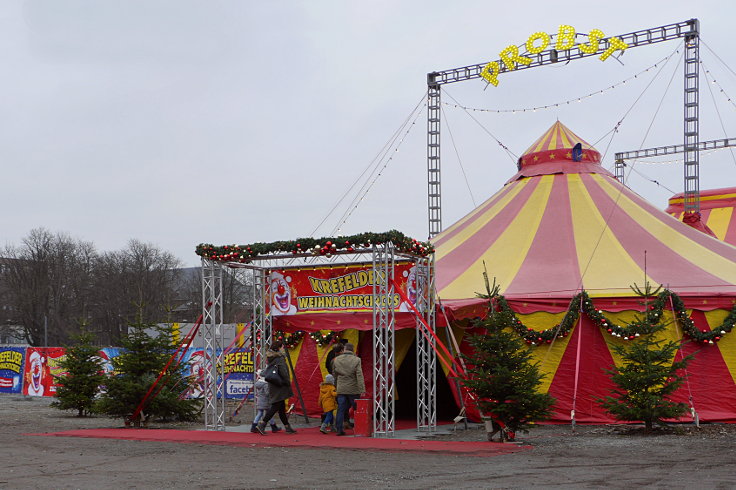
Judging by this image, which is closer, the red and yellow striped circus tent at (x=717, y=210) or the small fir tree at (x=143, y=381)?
the small fir tree at (x=143, y=381)

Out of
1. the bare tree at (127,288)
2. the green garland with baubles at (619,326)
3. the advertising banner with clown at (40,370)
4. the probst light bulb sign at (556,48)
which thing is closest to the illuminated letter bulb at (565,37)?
the probst light bulb sign at (556,48)

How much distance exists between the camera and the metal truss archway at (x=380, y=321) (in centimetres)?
1103

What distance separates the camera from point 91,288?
1858 inches

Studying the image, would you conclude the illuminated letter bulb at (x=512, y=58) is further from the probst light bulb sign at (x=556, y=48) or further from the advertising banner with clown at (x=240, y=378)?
the advertising banner with clown at (x=240, y=378)

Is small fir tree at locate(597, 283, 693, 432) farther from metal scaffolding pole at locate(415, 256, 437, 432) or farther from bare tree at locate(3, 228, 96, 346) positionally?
bare tree at locate(3, 228, 96, 346)

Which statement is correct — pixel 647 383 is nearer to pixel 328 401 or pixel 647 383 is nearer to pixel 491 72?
pixel 328 401

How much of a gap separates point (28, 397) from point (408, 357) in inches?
450

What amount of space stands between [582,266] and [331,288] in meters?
4.21

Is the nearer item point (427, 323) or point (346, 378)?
point (346, 378)

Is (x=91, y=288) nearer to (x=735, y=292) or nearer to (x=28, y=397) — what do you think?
(x=28, y=397)

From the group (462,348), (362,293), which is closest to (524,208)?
(462,348)

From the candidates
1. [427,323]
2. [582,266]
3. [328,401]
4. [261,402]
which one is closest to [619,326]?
[582,266]

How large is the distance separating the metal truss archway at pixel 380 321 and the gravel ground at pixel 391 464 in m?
0.95

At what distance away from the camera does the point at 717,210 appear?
81.1 ft
